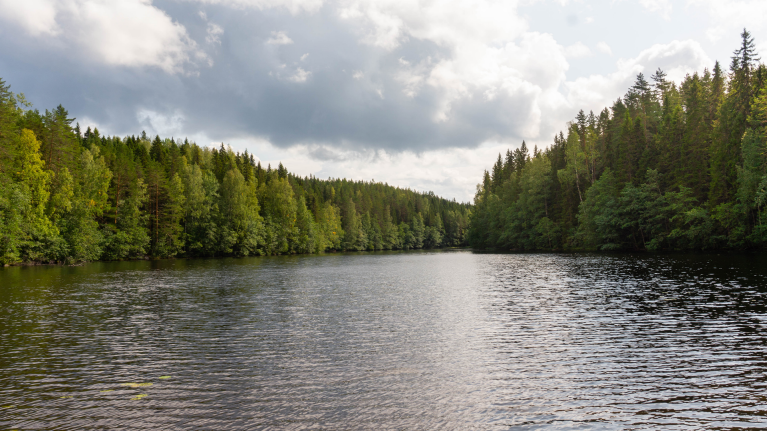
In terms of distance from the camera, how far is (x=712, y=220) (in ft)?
199

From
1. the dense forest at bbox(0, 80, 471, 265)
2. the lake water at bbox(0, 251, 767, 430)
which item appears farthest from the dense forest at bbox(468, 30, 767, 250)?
the dense forest at bbox(0, 80, 471, 265)

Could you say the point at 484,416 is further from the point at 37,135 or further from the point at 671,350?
the point at 37,135

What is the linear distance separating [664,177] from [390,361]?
73.3 metres

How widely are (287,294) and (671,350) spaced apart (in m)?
24.5

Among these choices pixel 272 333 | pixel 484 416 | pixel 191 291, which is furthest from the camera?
pixel 191 291

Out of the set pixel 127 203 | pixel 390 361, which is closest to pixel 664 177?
pixel 390 361

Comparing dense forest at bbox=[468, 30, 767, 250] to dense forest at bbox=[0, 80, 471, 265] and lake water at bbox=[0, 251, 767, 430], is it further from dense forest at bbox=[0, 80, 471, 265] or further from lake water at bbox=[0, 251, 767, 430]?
dense forest at bbox=[0, 80, 471, 265]

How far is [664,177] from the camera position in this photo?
71.2 meters

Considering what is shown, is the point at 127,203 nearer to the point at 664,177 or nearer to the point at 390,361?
the point at 390,361

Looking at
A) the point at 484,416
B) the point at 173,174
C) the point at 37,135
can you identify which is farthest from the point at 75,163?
the point at 484,416

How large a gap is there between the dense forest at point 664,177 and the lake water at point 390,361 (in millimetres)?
34789

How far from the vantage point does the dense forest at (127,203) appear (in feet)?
195

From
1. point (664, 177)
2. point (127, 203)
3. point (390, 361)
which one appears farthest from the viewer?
point (127, 203)

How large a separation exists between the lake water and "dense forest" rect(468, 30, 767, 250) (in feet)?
114
